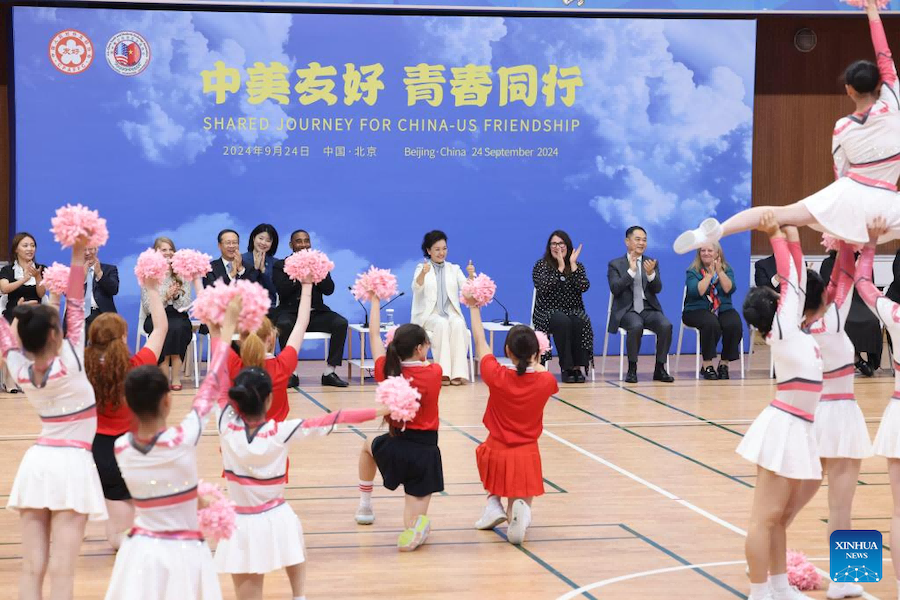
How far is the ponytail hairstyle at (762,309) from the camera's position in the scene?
4953 millimetres

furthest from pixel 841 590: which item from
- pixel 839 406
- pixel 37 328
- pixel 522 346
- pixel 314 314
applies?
pixel 314 314

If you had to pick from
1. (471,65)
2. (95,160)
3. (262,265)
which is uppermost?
(471,65)

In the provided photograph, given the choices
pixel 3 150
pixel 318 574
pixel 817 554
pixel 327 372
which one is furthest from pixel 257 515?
pixel 3 150

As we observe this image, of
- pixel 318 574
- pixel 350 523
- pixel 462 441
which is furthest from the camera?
pixel 462 441

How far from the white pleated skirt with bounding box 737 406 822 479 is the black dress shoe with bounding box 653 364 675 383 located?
664 centimetres

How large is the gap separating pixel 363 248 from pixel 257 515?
27.1 ft

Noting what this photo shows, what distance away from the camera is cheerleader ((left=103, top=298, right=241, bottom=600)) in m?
3.94

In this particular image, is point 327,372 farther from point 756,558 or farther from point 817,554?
point 756,558

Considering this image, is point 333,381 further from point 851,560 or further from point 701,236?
point 851,560

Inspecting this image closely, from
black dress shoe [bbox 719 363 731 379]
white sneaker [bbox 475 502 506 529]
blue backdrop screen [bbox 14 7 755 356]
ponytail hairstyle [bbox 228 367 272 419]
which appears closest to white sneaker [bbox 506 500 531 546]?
white sneaker [bbox 475 502 506 529]

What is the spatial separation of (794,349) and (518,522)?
74.1 inches

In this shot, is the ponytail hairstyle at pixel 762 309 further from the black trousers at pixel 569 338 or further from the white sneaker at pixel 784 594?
the black trousers at pixel 569 338

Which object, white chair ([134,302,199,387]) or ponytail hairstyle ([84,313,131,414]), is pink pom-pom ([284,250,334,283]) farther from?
white chair ([134,302,199,387])

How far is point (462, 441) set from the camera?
8.76 meters
